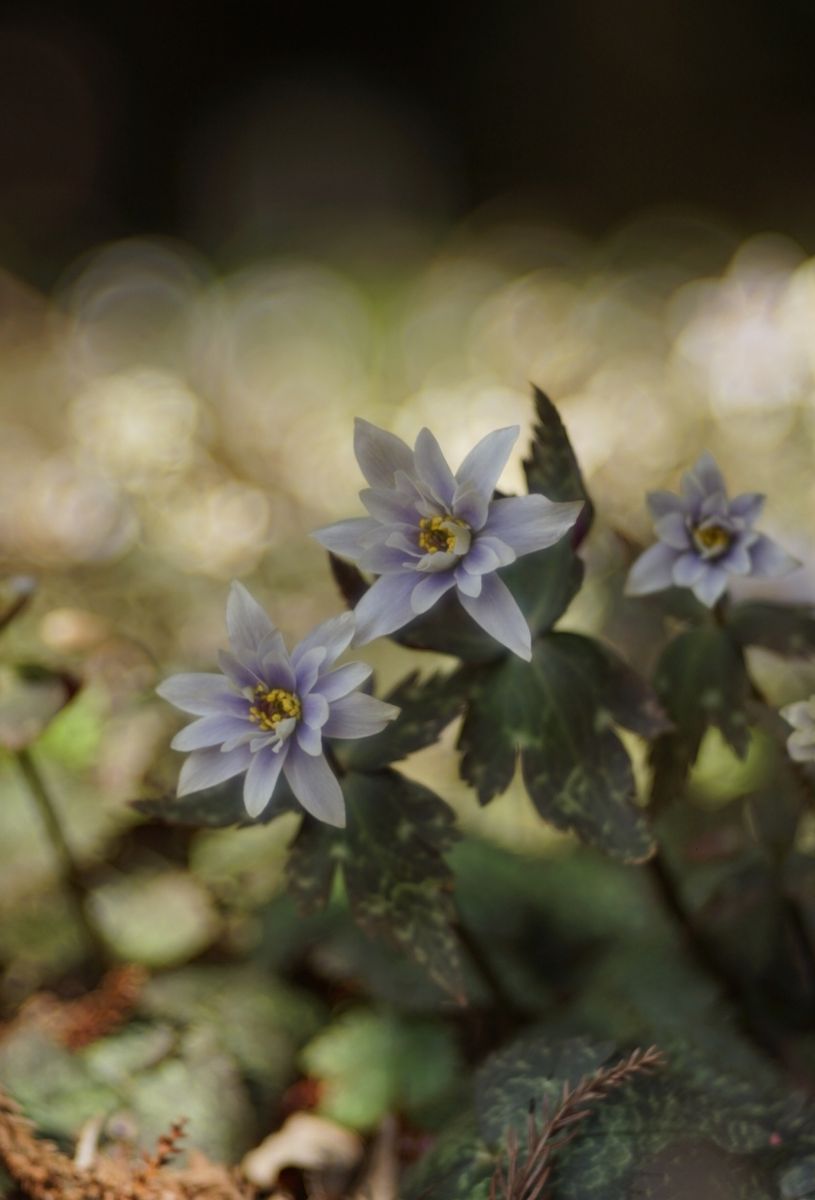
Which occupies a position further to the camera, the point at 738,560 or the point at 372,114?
the point at 372,114

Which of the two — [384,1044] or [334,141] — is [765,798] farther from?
[334,141]

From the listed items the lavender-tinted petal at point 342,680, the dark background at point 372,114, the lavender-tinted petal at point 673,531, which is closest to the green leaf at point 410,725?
the lavender-tinted petal at point 342,680

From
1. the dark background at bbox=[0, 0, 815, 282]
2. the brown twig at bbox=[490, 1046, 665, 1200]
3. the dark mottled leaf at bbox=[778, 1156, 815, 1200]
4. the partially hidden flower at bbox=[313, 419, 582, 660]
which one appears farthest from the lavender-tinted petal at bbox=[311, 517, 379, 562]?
the dark background at bbox=[0, 0, 815, 282]

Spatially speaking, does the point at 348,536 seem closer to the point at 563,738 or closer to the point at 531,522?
the point at 531,522

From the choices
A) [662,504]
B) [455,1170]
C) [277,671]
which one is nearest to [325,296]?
[662,504]

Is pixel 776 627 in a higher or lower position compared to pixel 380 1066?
higher

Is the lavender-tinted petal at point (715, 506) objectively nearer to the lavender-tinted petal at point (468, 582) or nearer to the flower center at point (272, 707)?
the lavender-tinted petal at point (468, 582)

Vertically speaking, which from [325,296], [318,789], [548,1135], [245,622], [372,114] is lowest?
[548,1135]

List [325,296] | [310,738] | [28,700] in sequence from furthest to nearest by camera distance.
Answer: [325,296] → [28,700] → [310,738]

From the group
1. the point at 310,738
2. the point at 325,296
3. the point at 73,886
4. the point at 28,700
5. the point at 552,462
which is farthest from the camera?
the point at 325,296
